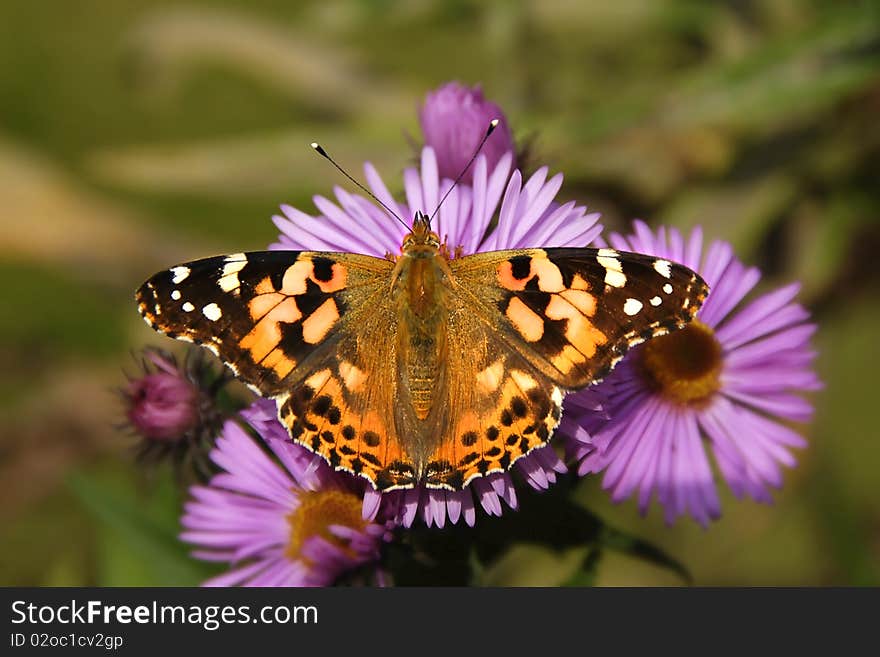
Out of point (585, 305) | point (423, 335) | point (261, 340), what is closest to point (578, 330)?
point (585, 305)

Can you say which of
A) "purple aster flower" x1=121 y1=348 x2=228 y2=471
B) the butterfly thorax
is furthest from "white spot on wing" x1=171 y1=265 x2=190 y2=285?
the butterfly thorax

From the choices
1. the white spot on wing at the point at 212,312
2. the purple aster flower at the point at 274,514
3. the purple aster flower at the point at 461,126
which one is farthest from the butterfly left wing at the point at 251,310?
the purple aster flower at the point at 461,126

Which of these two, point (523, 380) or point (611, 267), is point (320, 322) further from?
point (611, 267)

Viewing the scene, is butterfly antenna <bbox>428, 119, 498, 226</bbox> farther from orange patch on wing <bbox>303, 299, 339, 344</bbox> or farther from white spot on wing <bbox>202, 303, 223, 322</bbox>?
white spot on wing <bbox>202, 303, 223, 322</bbox>
